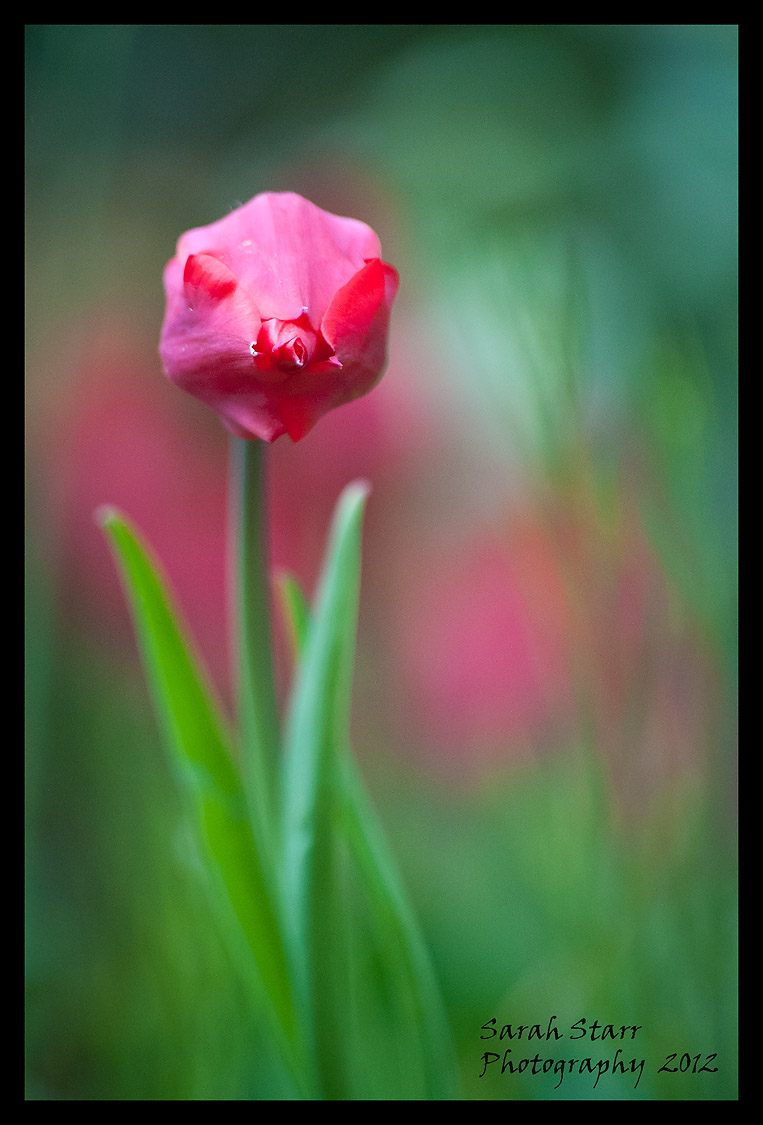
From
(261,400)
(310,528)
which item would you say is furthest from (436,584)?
(261,400)

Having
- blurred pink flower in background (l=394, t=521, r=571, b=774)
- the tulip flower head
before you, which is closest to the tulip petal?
the tulip flower head

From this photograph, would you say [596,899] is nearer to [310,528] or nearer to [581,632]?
[581,632]

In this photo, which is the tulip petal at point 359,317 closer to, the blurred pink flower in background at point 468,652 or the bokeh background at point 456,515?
the bokeh background at point 456,515

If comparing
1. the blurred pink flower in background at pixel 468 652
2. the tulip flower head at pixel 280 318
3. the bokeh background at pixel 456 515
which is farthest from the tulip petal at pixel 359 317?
the blurred pink flower in background at pixel 468 652

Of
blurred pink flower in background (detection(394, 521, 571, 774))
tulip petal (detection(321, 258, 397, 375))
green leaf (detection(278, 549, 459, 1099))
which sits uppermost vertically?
tulip petal (detection(321, 258, 397, 375))

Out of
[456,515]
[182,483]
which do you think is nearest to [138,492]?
[182,483]

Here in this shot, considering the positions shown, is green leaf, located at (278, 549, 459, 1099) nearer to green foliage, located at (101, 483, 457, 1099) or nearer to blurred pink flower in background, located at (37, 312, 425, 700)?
green foliage, located at (101, 483, 457, 1099)

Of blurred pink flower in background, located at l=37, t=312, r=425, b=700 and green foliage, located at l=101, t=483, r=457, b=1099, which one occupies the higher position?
blurred pink flower in background, located at l=37, t=312, r=425, b=700
